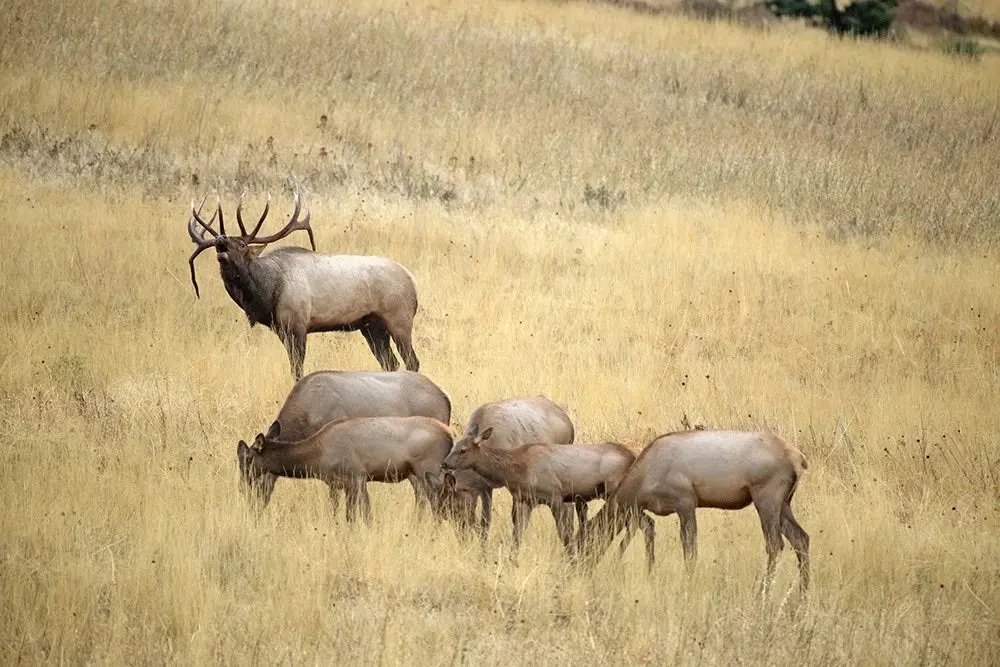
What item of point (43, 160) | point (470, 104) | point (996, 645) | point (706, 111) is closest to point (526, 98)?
point (470, 104)

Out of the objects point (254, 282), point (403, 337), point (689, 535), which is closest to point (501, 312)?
point (403, 337)

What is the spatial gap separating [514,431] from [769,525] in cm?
199

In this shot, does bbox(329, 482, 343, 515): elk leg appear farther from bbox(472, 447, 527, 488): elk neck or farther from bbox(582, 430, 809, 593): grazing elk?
bbox(582, 430, 809, 593): grazing elk

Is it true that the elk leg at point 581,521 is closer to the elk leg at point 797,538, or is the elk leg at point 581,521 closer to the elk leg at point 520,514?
the elk leg at point 520,514

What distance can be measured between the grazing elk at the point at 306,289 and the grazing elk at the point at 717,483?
4.34m

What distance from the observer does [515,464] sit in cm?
858

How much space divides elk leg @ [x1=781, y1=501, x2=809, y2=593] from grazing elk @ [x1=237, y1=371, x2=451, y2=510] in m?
2.60

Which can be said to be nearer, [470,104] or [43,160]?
[43,160]

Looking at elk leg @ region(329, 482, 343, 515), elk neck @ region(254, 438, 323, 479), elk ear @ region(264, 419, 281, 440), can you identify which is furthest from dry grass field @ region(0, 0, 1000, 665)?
elk ear @ region(264, 419, 281, 440)

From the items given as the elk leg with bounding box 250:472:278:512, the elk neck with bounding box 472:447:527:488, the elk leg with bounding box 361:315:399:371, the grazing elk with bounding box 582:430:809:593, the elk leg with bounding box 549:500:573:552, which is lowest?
the elk leg with bounding box 361:315:399:371

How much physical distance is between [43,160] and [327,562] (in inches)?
442

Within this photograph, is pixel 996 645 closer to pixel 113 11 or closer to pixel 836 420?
pixel 836 420

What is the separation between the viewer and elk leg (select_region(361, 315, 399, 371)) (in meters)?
12.5

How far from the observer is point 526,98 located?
2398 cm
